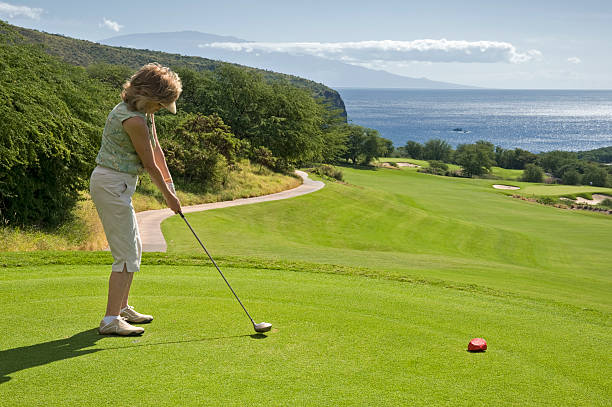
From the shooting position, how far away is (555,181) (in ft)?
299

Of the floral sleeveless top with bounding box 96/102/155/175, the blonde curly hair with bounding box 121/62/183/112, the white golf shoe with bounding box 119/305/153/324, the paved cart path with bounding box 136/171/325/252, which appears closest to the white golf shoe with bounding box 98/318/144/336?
the white golf shoe with bounding box 119/305/153/324

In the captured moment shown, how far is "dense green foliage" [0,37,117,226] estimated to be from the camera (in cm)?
1269

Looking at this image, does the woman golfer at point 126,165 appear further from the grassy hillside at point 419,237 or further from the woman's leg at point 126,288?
the grassy hillside at point 419,237

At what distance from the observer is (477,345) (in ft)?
13.9

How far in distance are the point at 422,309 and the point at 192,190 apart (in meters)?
25.9

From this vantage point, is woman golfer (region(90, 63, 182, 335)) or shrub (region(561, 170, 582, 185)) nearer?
woman golfer (region(90, 63, 182, 335))

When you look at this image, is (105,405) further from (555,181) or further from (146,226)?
(555,181)

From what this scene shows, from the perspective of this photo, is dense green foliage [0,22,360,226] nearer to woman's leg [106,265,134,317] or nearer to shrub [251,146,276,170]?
shrub [251,146,276,170]

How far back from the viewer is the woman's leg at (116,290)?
4215 mm

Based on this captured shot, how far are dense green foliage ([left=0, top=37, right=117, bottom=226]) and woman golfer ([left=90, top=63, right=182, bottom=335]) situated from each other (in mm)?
9252

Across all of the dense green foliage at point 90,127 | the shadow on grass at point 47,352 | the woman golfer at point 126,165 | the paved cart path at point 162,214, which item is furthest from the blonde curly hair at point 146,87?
the paved cart path at point 162,214

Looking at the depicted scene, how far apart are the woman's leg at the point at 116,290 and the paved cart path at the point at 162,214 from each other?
30.0 ft

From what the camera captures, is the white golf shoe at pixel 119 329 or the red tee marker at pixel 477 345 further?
the red tee marker at pixel 477 345

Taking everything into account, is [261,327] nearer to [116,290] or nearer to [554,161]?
[116,290]
